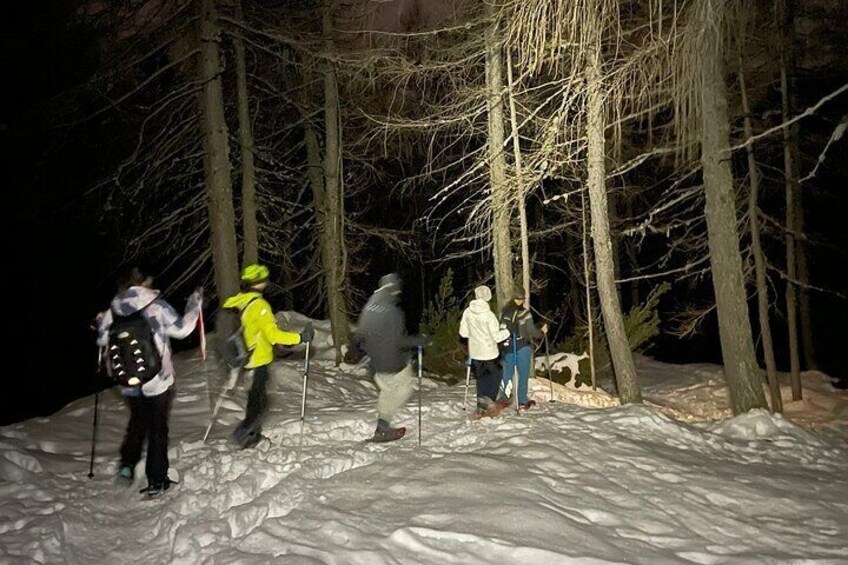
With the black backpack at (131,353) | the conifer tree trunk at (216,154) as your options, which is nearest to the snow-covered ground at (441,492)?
the black backpack at (131,353)

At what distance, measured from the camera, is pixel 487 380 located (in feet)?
29.4

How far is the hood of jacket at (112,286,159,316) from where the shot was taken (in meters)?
5.90

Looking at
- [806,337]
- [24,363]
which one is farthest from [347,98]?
[806,337]

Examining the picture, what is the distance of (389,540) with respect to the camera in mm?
4598

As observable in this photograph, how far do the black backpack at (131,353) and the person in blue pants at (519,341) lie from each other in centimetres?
488

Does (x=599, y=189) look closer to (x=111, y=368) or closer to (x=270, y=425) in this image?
(x=270, y=425)

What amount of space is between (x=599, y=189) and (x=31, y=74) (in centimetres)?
1302

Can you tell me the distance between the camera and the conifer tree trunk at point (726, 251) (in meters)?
9.42

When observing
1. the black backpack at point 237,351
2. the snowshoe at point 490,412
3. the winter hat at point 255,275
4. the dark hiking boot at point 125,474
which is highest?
the winter hat at point 255,275

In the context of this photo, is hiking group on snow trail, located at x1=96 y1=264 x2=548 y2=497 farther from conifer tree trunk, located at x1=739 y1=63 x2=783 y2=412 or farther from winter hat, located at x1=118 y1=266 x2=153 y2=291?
conifer tree trunk, located at x1=739 y1=63 x2=783 y2=412

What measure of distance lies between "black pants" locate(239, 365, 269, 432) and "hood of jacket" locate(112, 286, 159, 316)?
1502 millimetres

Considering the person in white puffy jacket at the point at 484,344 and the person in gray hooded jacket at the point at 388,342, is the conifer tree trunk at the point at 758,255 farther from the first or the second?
the person in gray hooded jacket at the point at 388,342

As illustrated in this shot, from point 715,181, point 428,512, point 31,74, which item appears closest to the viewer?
point 428,512

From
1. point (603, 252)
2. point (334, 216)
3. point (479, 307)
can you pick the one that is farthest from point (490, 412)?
point (334, 216)
